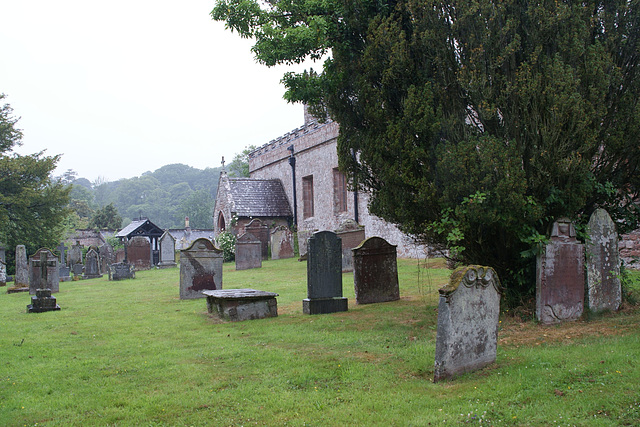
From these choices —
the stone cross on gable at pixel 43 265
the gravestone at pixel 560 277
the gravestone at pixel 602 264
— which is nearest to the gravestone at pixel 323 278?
the gravestone at pixel 560 277

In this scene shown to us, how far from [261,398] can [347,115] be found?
5225 mm

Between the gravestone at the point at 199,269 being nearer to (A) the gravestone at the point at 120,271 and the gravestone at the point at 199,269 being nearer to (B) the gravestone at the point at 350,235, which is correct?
(B) the gravestone at the point at 350,235

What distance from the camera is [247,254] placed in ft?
65.7

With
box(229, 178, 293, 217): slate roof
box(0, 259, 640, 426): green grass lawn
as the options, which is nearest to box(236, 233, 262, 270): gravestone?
box(229, 178, 293, 217): slate roof

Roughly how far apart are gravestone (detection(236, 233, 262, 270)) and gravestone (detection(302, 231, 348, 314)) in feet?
36.5

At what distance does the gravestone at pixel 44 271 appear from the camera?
14.1 m

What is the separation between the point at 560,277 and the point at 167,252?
64.2 feet

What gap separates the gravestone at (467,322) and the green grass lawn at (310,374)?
14 cm

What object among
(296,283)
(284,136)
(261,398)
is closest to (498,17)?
(261,398)

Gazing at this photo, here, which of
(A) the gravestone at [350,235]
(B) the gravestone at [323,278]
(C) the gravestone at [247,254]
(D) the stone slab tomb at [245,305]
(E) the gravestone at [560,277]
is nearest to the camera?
(E) the gravestone at [560,277]

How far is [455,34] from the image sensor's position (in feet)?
23.9

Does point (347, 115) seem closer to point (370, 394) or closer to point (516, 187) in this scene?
point (516, 187)

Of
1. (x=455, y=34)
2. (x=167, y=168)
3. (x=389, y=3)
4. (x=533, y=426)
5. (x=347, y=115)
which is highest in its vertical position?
(x=167, y=168)

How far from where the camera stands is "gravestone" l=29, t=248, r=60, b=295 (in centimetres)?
1412
